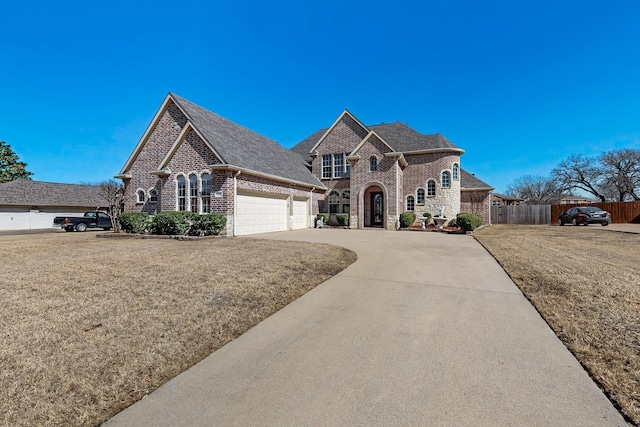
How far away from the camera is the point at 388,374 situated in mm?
2809

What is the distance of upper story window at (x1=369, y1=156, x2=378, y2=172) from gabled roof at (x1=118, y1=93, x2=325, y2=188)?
4496 mm

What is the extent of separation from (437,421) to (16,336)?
4.56 m

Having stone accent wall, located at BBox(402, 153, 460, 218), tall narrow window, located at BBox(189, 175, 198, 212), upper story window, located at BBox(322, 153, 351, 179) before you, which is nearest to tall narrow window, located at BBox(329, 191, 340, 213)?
upper story window, located at BBox(322, 153, 351, 179)

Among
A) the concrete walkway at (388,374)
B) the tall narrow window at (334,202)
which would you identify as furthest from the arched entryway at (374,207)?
the concrete walkway at (388,374)

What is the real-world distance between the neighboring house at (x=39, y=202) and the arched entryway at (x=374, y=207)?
98.9ft

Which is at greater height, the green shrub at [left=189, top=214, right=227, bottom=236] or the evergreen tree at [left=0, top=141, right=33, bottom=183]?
the evergreen tree at [left=0, top=141, right=33, bottom=183]

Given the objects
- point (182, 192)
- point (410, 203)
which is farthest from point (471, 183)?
point (182, 192)

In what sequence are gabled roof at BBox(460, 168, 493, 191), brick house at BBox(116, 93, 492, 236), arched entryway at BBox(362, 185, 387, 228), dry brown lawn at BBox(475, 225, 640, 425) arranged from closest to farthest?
dry brown lawn at BBox(475, 225, 640, 425)
brick house at BBox(116, 93, 492, 236)
arched entryway at BBox(362, 185, 387, 228)
gabled roof at BBox(460, 168, 493, 191)

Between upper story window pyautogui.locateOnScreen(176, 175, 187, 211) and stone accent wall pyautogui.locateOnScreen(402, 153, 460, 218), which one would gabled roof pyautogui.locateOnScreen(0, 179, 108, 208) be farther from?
stone accent wall pyautogui.locateOnScreen(402, 153, 460, 218)

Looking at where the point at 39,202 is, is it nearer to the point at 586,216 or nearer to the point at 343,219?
the point at 343,219

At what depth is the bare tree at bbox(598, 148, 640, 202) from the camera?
34.7 meters

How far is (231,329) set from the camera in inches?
150

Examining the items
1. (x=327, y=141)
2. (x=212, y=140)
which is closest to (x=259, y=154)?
(x=212, y=140)

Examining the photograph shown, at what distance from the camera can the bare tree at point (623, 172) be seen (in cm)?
3472
